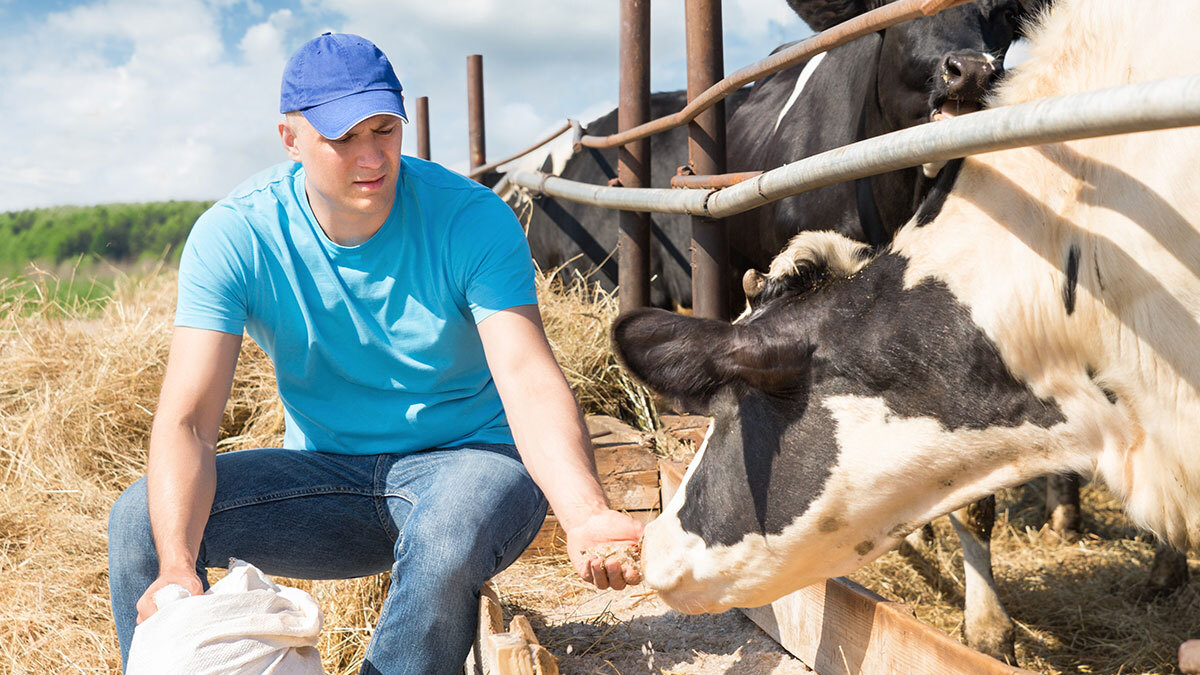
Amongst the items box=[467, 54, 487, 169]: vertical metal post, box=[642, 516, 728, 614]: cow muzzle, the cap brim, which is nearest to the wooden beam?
box=[642, 516, 728, 614]: cow muzzle

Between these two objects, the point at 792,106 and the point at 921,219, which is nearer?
the point at 921,219

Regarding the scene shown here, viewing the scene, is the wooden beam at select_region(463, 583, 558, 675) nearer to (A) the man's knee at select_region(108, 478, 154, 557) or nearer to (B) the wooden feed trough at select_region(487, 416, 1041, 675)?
(B) the wooden feed trough at select_region(487, 416, 1041, 675)

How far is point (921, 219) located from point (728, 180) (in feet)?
4.45

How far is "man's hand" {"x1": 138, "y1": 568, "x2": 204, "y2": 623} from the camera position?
193cm

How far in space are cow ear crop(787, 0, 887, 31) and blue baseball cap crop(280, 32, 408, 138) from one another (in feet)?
5.74

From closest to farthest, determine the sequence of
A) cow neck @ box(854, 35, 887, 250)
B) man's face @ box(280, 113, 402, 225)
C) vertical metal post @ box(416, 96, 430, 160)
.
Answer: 1. man's face @ box(280, 113, 402, 225)
2. cow neck @ box(854, 35, 887, 250)
3. vertical metal post @ box(416, 96, 430, 160)

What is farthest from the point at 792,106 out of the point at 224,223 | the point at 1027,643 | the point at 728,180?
the point at 224,223

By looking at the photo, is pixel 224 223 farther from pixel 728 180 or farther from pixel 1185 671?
pixel 1185 671

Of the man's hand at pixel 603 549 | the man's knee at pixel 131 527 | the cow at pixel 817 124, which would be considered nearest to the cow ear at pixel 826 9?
the cow at pixel 817 124

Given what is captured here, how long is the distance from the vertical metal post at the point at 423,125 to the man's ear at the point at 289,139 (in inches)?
277

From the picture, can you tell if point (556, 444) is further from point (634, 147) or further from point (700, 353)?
point (634, 147)

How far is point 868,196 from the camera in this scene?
11.2ft

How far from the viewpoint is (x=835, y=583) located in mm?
2336

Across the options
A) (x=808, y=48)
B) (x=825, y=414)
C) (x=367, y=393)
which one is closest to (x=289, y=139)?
(x=367, y=393)
